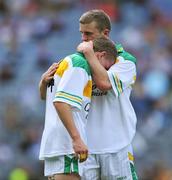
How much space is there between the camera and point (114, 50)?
Answer: 629 cm

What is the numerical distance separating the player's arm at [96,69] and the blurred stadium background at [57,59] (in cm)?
770

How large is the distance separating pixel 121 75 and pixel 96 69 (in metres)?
0.34

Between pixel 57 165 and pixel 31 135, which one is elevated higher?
pixel 31 135

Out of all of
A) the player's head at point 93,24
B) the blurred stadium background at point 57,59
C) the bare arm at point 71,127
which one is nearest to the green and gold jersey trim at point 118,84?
the player's head at point 93,24

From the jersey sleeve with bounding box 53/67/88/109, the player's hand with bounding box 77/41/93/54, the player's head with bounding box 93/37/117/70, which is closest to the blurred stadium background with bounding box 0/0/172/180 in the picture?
the player's head with bounding box 93/37/117/70

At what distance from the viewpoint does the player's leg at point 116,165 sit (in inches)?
251

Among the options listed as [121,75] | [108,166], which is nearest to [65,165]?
[108,166]

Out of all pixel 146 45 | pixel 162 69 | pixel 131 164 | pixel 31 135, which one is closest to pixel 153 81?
pixel 162 69

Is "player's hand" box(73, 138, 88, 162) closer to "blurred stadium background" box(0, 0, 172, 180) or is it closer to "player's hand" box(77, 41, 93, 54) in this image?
"player's hand" box(77, 41, 93, 54)

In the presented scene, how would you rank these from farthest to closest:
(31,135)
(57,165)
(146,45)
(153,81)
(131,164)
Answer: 1. (146,45)
2. (153,81)
3. (31,135)
4. (131,164)
5. (57,165)

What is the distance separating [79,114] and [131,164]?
2.36ft

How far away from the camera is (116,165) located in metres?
6.41

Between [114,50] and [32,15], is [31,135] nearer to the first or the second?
[32,15]

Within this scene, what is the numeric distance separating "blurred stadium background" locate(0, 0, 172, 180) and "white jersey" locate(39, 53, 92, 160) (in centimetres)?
773
